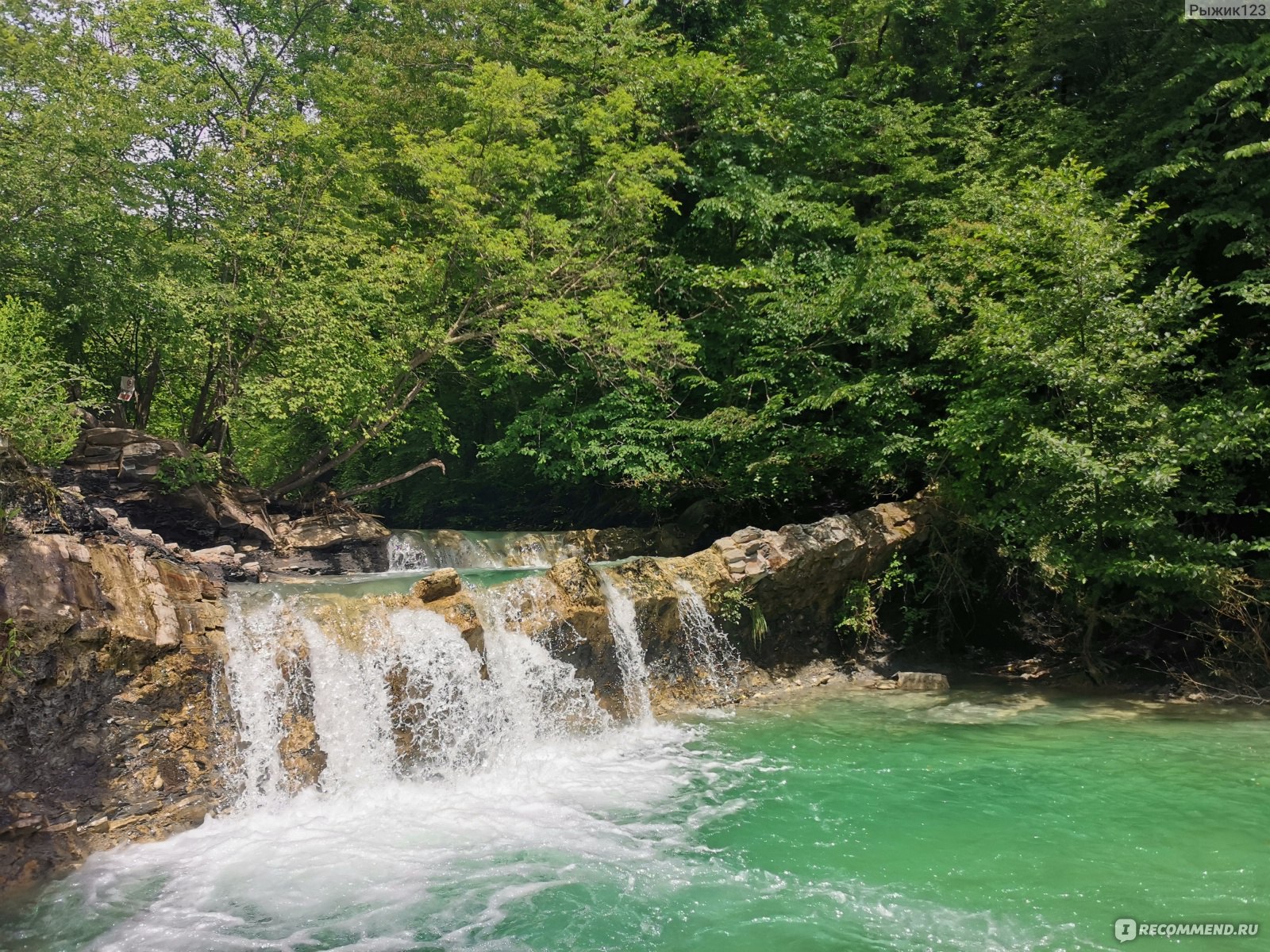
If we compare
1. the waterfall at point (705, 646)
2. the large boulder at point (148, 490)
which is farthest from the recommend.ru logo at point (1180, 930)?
the large boulder at point (148, 490)

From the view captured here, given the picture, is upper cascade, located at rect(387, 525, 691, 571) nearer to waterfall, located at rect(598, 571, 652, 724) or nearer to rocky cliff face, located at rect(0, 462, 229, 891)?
waterfall, located at rect(598, 571, 652, 724)

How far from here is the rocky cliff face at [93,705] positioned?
6.42 m

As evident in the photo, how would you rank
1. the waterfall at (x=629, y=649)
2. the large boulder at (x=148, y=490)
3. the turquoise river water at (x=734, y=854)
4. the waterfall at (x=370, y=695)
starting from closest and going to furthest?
the turquoise river water at (x=734, y=854) → the waterfall at (x=370, y=695) → the waterfall at (x=629, y=649) → the large boulder at (x=148, y=490)

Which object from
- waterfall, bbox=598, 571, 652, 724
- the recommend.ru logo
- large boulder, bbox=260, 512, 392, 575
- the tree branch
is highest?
the tree branch

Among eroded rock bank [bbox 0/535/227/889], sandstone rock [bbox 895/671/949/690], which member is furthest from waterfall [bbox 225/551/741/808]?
sandstone rock [bbox 895/671/949/690]

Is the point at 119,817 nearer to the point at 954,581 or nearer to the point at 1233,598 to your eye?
the point at 954,581

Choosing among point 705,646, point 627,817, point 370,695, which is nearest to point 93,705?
point 370,695

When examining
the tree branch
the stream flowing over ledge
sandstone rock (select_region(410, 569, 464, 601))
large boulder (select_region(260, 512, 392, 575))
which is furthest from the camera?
the tree branch

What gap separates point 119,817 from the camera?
6801 millimetres

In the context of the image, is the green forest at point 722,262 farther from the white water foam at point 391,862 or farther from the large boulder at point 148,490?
the white water foam at point 391,862

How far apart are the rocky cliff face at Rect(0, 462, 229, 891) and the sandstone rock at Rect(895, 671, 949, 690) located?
866cm

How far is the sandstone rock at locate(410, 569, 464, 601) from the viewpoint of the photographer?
923cm

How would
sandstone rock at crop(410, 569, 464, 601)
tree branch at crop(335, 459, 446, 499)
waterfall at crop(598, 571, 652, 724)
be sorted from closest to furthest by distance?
1. sandstone rock at crop(410, 569, 464, 601)
2. waterfall at crop(598, 571, 652, 724)
3. tree branch at crop(335, 459, 446, 499)

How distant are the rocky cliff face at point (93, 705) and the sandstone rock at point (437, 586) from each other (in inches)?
85.0
